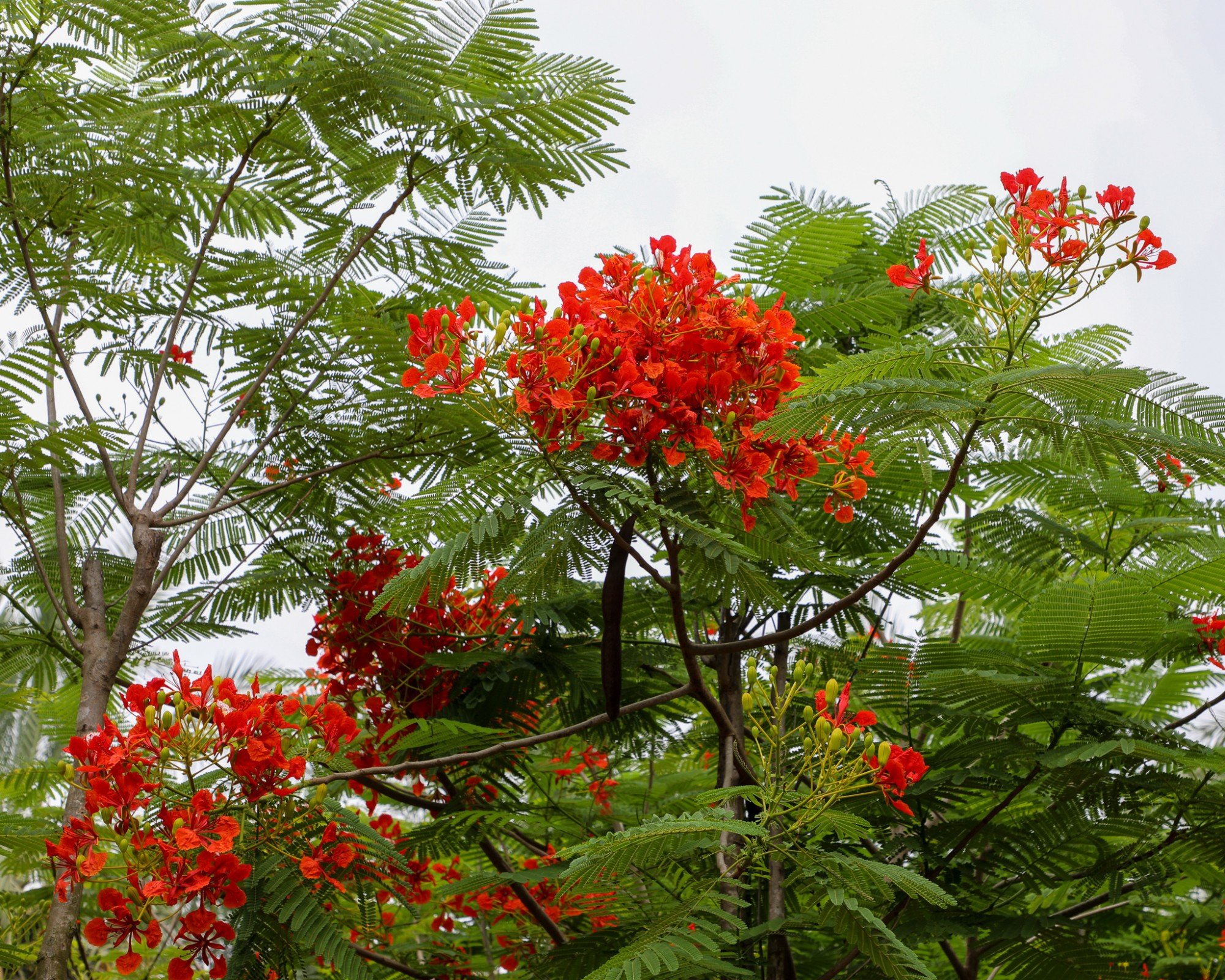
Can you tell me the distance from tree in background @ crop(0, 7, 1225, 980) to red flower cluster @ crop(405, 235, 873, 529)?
0.01m

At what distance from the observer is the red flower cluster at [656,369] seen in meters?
2.36

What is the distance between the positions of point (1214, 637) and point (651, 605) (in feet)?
5.80

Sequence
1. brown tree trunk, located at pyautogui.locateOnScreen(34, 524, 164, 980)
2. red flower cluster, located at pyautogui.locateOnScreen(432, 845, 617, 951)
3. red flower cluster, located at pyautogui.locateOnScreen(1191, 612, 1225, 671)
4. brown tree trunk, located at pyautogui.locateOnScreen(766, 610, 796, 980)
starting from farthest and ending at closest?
red flower cluster, located at pyautogui.locateOnScreen(432, 845, 617, 951) → red flower cluster, located at pyautogui.locateOnScreen(1191, 612, 1225, 671) → brown tree trunk, located at pyautogui.locateOnScreen(766, 610, 796, 980) → brown tree trunk, located at pyautogui.locateOnScreen(34, 524, 164, 980)

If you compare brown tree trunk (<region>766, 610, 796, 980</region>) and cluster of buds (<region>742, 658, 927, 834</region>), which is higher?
cluster of buds (<region>742, 658, 927, 834</region>)

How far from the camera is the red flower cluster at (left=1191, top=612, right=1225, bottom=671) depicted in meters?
3.41

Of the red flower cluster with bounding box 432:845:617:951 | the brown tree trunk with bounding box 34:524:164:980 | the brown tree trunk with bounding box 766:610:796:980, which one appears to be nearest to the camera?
the brown tree trunk with bounding box 34:524:164:980

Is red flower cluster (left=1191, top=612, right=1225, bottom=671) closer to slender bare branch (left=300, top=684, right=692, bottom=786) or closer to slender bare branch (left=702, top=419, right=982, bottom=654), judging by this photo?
slender bare branch (left=702, top=419, right=982, bottom=654)

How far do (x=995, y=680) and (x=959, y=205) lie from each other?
253 cm

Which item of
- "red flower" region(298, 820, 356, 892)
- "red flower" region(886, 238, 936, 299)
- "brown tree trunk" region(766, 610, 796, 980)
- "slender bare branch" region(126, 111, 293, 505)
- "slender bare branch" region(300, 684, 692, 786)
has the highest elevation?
"slender bare branch" region(126, 111, 293, 505)

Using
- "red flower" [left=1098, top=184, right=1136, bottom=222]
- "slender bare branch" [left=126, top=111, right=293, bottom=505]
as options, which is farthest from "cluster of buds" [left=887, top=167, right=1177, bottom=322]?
"slender bare branch" [left=126, top=111, right=293, bottom=505]

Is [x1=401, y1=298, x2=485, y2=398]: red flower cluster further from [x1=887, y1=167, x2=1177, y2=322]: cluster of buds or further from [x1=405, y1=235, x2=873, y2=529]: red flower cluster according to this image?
[x1=887, y1=167, x2=1177, y2=322]: cluster of buds

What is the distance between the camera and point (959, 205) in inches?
184

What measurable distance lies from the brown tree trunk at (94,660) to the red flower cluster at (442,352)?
1.36 metres

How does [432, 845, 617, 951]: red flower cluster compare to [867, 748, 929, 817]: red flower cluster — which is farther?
[432, 845, 617, 951]: red flower cluster
